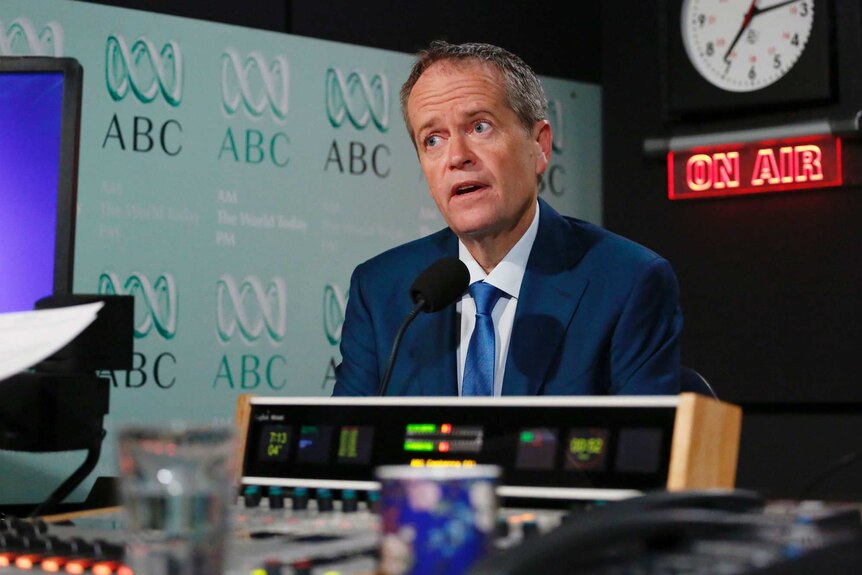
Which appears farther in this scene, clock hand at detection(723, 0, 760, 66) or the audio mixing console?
clock hand at detection(723, 0, 760, 66)

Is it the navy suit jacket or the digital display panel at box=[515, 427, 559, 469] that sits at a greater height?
the navy suit jacket

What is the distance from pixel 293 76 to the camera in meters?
3.77

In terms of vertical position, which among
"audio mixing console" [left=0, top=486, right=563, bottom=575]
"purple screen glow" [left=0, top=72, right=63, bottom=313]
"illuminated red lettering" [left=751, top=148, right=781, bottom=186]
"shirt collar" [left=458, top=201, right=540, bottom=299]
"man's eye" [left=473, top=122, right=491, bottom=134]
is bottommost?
"audio mixing console" [left=0, top=486, right=563, bottom=575]

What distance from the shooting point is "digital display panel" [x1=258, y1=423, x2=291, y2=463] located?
1.10 meters

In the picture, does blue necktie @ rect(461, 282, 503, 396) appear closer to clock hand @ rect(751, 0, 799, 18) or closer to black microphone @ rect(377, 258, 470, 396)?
black microphone @ rect(377, 258, 470, 396)

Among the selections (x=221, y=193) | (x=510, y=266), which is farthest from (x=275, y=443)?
(x=221, y=193)

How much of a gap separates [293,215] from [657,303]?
7.45 feet

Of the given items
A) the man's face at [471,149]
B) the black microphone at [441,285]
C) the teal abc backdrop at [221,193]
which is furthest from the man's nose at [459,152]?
the teal abc backdrop at [221,193]

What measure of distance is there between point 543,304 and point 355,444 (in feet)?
1.87

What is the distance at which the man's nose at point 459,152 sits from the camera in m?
1.78

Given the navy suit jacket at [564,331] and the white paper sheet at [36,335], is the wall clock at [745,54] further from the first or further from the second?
the white paper sheet at [36,335]

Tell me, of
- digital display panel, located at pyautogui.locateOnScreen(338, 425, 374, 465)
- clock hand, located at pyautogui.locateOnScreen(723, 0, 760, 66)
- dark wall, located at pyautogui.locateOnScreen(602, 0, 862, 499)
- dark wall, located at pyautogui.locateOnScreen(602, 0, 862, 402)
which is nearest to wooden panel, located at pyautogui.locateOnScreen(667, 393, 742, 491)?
digital display panel, located at pyautogui.locateOnScreen(338, 425, 374, 465)

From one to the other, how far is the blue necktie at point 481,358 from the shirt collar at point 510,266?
64 millimetres

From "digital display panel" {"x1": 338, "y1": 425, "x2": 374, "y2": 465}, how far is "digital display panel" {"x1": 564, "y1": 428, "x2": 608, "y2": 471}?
19 cm
